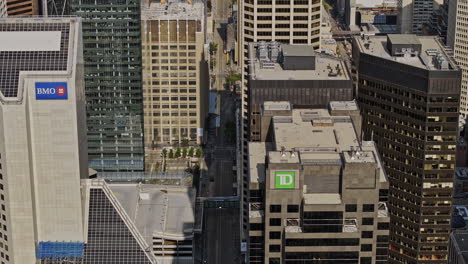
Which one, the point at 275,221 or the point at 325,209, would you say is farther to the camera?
the point at 275,221

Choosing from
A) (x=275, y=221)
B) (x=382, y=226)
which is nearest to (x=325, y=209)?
(x=275, y=221)

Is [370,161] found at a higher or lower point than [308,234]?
higher

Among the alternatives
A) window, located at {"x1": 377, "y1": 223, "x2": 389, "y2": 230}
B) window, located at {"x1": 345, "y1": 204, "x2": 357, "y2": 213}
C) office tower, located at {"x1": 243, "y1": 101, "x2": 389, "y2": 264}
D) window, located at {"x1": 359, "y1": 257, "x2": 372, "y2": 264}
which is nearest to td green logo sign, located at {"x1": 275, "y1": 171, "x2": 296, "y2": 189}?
office tower, located at {"x1": 243, "y1": 101, "x2": 389, "y2": 264}

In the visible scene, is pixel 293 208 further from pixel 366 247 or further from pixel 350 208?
pixel 366 247

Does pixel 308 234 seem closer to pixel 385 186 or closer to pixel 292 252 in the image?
pixel 292 252

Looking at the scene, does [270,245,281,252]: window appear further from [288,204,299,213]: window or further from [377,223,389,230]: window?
[377,223,389,230]: window

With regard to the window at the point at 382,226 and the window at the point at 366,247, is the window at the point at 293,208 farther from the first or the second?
the window at the point at 382,226

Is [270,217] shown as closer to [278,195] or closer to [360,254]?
[278,195]

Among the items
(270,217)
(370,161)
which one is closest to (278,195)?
(270,217)
